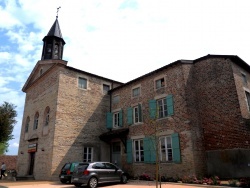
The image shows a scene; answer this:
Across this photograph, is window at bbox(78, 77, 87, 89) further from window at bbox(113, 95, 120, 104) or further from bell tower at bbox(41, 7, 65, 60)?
bell tower at bbox(41, 7, 65, 60)

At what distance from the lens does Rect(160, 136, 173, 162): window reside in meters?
13.9

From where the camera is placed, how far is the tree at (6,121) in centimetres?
2528

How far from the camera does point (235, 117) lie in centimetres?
1284

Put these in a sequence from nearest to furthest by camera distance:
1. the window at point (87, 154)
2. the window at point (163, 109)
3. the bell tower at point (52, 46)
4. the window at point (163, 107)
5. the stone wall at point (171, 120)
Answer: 1. the stone wall at point (171, 120)
2. the window at point (163, 107)
3. the window at point (163, 109)
4. the window at point (87, 154)
5. the bell tower at point (52, 46)

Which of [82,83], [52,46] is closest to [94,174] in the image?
[82,83]

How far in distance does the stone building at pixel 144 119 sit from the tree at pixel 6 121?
473cm

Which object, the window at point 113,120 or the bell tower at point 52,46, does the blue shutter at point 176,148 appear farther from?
the bell tower at point 52,46

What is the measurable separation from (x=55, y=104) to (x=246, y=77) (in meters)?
14.9

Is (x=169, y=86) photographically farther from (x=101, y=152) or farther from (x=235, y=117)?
(x=101, y=152)

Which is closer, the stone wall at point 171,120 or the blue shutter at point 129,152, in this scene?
the stone wall at point 171,120

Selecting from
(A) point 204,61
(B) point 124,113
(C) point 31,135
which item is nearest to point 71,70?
(B) point 124,113

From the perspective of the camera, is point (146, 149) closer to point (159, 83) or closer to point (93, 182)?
point (159, 83)

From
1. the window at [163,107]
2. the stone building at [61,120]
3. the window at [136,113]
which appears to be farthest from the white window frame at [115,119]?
the window at [163,107]

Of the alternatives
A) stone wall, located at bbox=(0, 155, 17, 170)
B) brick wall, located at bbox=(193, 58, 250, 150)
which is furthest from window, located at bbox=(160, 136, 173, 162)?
stone wall, located at bbox=(0, 155, 17, 170)
